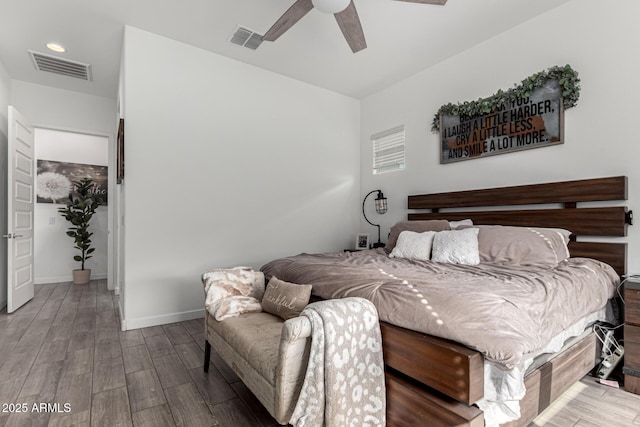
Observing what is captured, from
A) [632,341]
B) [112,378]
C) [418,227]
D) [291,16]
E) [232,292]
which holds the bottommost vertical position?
[112,378]

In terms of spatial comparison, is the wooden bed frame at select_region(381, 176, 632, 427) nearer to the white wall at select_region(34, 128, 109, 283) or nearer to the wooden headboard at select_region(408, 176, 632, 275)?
the wooden headboard at select_region(408, 176, 632, 275)

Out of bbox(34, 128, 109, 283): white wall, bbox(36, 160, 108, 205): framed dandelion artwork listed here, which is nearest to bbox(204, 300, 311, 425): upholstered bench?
bbox(34, 128, 109, 283): white wall

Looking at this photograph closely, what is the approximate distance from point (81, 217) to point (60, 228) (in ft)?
1.87

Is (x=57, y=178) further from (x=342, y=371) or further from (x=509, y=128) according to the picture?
(x=509, y=128)

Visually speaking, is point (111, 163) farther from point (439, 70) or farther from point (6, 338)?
point (439, 70)

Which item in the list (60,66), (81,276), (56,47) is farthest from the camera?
(81,276)

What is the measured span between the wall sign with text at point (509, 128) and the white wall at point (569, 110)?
8 centimetres

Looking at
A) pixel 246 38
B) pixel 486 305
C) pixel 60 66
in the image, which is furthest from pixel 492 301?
pixel 60 66

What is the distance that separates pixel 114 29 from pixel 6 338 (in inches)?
120

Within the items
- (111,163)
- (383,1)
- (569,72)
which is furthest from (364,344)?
(111,163)

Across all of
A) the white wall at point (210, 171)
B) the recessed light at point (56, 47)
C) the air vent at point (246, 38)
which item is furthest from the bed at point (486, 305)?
the recessed light at point (56, 47)

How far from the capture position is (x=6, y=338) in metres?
2.80

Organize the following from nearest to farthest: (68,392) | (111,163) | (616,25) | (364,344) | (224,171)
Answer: (364,344) < (68,392) < (616,25) < (224,171) < (111,163)

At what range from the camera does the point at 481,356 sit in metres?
1.24
